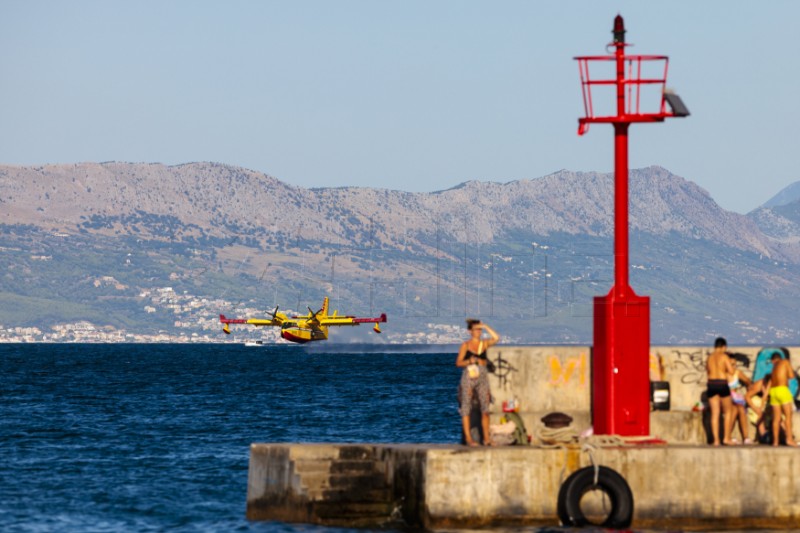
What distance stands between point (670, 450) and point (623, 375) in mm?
1640

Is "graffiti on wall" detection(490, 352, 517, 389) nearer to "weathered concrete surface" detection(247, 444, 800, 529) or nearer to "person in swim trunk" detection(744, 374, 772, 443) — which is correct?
"weathered concrete surface" detection(247, 444, 800, 529)

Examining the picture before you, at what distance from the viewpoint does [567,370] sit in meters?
24.6

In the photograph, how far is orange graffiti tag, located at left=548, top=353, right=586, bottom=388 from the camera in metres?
24.6

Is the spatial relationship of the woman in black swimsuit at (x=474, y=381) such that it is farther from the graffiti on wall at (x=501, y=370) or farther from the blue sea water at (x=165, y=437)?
the blue sea water at (x=165, y=437)

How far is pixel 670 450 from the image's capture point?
2239 cm

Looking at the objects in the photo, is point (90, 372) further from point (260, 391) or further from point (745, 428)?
point (745, 428)

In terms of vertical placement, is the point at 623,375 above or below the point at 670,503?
above

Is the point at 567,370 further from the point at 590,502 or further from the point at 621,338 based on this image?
the point at 590,502

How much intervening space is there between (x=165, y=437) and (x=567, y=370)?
24.3 m

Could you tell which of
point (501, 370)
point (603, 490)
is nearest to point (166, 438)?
point (501, 370)

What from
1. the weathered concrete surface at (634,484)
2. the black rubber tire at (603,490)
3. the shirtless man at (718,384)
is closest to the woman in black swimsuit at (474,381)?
the weathered concrete surface at (634,484)

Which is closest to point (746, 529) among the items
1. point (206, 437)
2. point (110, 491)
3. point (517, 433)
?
point (517, 433)

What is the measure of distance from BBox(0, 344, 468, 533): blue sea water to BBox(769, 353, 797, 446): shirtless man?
749 centimetres

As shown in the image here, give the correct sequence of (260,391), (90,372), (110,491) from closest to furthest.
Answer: (110,491), (260,391), (90,372)
